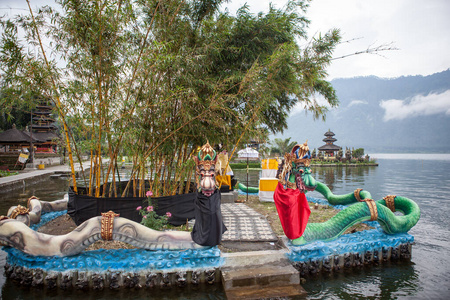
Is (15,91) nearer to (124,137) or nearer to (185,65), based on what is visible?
(124,137)

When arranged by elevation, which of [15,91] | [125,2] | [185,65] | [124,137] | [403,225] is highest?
[125,2]

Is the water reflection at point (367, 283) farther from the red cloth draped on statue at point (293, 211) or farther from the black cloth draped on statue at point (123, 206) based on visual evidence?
the black cloth draped on statue at point (123, 206)

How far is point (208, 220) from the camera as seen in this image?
12.8 feet

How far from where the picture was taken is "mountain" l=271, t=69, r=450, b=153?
15888 cm

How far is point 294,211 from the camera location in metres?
4.38

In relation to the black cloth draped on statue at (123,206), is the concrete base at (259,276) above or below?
below

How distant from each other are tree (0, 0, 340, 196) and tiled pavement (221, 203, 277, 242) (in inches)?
60.5

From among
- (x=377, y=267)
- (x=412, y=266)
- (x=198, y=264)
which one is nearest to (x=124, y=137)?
(x=198, y=264)

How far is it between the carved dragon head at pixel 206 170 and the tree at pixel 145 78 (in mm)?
1478

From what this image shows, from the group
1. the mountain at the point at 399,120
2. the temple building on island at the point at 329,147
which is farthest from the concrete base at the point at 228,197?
the mountain at the point at 399,120

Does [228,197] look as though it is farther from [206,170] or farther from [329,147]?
[329,147]

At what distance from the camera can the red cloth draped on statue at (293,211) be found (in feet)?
14.4

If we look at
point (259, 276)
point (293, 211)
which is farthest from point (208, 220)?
A: point (293, 211)

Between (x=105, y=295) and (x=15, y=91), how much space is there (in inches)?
144
